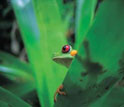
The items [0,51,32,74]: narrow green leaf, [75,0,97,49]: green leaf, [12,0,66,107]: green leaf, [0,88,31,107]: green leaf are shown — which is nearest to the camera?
[0,88,31,107]: green leaf

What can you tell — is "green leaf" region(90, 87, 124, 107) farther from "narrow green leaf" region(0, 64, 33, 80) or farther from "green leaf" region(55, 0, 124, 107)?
"narrow green leaf" region(0, 64, 33, 80)

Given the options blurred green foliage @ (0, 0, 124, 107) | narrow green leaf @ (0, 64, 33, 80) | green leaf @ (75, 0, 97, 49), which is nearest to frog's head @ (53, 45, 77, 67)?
blurred green foliage @ (0, 0, 124, 107)

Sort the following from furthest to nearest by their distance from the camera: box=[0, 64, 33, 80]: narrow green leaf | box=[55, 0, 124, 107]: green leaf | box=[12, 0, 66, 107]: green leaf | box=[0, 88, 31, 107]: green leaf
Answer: box=[0, 64, 33, 80]: narrow green leaf
box=[12, 0, 66, 107]: green leaf
box=[0, 88, 31, 107]: green leaf
box=[55, 0, 124, 107]: green leaf

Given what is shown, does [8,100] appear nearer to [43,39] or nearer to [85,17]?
[43,39]

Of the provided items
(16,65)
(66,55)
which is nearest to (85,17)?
(66,55)

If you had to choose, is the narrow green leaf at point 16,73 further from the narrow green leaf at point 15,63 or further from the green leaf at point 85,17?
the green leaf at point 85,17

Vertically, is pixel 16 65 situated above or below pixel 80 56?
below

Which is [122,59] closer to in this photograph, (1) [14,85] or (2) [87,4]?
(2) [87,4]
